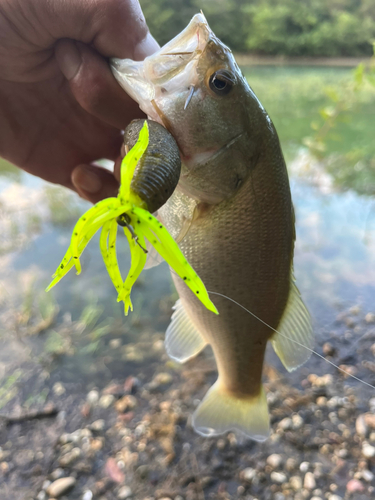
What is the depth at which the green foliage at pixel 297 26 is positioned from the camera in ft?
43.1

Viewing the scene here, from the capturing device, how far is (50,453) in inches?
74.5

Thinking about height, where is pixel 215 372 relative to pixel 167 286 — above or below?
below

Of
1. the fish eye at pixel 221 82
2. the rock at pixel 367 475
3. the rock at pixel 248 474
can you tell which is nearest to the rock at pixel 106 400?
the rock at pixel 248 474

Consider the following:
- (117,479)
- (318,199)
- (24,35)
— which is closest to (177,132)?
(24,35)

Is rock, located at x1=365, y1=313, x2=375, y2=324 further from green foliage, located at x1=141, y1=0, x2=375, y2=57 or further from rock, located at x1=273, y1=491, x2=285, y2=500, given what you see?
green foliage, located at x1=141, y1=0, x2=375, y2=57

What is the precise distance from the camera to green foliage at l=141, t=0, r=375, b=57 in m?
13.1

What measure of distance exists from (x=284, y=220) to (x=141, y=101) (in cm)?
57

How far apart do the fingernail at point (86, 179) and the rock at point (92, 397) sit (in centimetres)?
143

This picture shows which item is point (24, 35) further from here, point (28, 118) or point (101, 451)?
point (101, 451)

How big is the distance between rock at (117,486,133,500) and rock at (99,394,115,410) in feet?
1.75

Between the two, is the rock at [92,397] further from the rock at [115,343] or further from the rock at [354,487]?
the rock at [354,487]

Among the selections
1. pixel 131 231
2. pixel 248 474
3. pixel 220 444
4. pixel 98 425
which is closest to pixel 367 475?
pixel 248 474

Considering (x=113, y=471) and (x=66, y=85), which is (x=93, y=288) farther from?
(x=66, y=85)

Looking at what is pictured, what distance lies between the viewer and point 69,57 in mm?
1233
